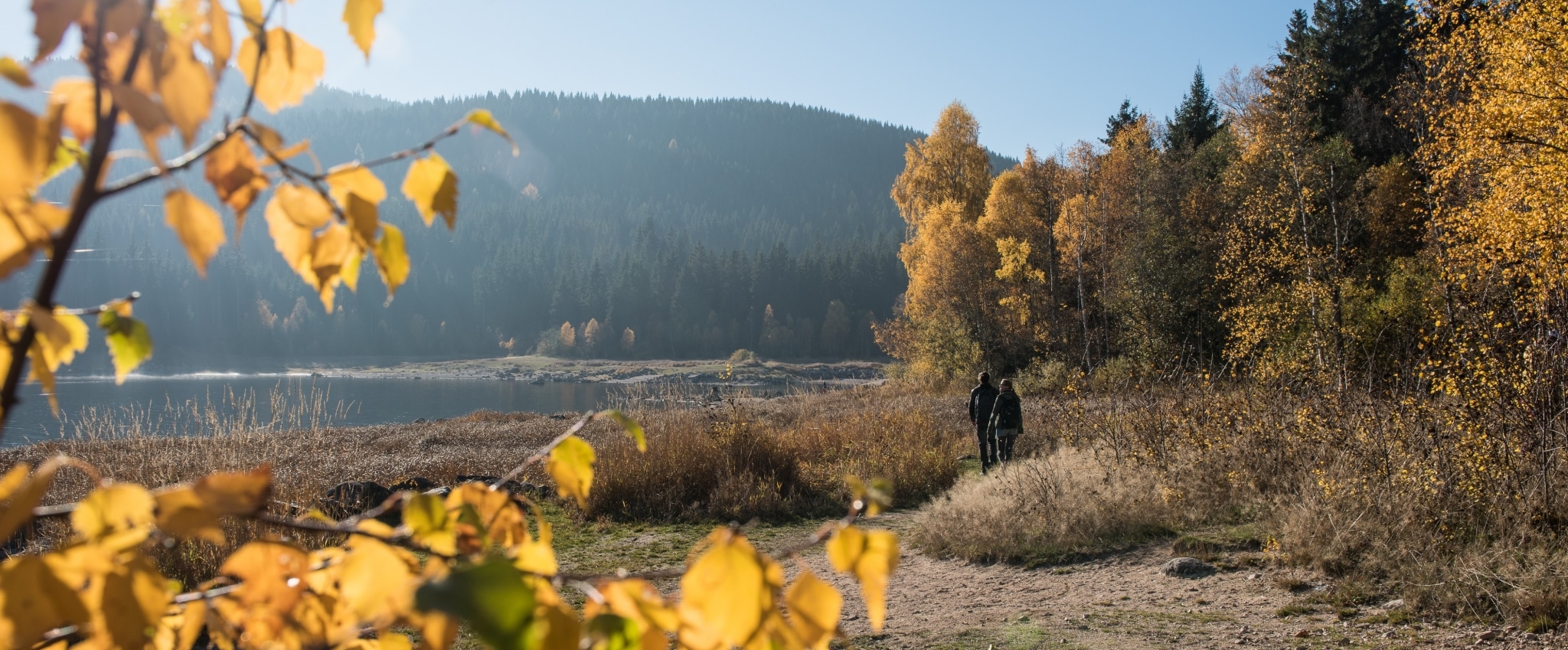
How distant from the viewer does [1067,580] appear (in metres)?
5.19

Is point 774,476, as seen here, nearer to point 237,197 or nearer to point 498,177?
point 237,197

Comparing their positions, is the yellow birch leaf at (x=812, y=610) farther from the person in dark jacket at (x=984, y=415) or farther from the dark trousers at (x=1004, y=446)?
the person in dark jacket at (x=984, y=415)

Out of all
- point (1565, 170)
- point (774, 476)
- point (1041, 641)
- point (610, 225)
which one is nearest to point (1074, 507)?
point (1041, 641)

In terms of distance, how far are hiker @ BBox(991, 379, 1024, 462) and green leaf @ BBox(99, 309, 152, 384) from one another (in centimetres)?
813

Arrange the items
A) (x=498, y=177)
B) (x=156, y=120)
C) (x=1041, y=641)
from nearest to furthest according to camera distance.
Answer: (x=156, y=120) → (x=1041, y=641) → (x=498, y=177)

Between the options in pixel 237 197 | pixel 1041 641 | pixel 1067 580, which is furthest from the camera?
pixel 1067 580

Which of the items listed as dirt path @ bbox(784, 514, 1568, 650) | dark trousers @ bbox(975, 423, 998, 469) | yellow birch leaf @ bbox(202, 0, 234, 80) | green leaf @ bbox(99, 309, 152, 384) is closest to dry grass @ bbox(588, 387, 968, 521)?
dark trousers @ bbox(975, 423, 998, 469)

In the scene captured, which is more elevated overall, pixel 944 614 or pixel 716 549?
pixel 716 549

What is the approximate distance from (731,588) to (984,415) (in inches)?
342

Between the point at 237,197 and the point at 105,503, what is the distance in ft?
0.82

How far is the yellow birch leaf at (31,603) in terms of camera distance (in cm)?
50

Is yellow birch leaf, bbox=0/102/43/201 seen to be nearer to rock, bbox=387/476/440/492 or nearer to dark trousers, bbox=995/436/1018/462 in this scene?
rock, bbox=387/476/440/492

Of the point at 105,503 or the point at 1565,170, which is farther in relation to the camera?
the point at 1565,170

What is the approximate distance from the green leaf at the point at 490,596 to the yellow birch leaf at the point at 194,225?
1.03 feet
